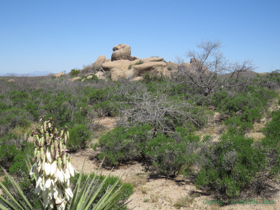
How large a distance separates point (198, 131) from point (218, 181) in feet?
15.8

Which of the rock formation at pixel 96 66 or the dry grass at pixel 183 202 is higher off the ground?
the rock formation at pixel 96 66

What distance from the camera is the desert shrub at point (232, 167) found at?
4.19 metres

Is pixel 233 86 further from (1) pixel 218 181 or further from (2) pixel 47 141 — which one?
(2) pixel 47 141

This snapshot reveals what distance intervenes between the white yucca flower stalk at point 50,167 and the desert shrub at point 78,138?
18.8 ft

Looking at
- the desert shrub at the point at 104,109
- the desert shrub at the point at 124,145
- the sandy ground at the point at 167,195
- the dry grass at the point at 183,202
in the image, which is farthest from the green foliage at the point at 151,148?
the desert shrub at the point at 104,109

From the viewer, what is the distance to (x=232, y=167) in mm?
4395

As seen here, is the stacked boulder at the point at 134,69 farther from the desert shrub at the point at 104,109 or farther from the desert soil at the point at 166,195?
the desert soil at the point at 166,195

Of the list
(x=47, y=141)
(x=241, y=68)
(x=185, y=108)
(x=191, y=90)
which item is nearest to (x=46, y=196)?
(x=47, y=141)

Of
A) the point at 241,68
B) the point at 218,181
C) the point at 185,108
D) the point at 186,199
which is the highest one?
the point at 241,68

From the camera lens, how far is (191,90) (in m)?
16.1

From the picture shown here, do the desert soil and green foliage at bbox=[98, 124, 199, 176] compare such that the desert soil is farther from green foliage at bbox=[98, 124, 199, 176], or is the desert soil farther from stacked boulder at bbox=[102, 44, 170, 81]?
stacked boulder at bbox=[102, 44, 170, 81]

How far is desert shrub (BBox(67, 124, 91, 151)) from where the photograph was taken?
747 centimetres

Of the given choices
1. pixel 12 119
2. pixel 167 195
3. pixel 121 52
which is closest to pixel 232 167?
pixel 167 195

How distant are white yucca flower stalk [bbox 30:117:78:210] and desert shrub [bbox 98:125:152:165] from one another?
14.3ft
